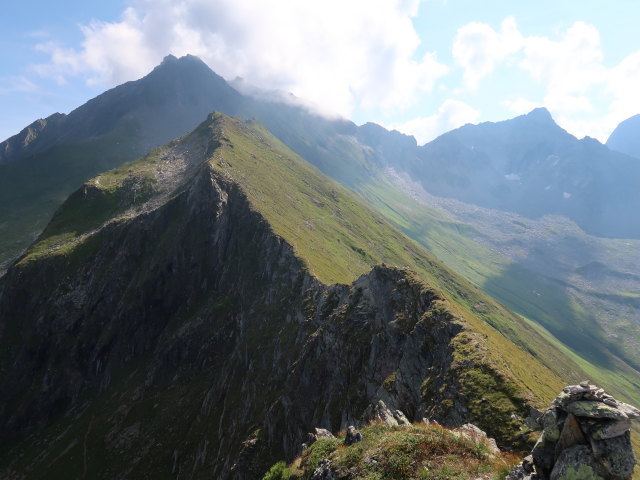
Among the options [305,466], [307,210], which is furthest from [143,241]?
[305,466]

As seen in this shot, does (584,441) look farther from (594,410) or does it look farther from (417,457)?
(417,457)

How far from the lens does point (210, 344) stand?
8738 cm

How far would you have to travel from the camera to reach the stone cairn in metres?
13.6

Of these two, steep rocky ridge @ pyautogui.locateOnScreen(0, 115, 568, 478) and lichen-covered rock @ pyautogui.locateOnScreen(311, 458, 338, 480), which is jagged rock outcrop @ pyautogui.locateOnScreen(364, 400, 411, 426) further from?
lichen-covered rock @ pyautogui.locateOnScreen(311, 458, 338, 480)

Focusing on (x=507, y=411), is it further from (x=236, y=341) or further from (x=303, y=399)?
(x=236, y=341)

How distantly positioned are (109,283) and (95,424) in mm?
39153

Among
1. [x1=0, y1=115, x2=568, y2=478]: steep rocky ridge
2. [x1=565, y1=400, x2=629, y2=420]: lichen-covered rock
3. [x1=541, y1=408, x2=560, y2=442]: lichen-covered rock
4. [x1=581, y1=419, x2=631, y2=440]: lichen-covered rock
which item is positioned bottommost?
[x1=0, y1=115, x2=568, y2=478]: steep rocky ridge

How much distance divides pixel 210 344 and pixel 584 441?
83.8 meters

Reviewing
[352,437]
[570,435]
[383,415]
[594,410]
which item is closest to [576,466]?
[570,435]

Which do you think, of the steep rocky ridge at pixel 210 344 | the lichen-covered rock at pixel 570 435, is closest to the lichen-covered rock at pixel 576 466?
the lichen-covered rock at pixel 570 435

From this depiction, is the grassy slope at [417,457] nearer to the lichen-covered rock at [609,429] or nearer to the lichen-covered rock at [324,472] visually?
the lichen-covered rock at [324,472]

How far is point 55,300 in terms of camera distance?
10425 cm

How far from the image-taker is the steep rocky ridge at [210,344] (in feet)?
127

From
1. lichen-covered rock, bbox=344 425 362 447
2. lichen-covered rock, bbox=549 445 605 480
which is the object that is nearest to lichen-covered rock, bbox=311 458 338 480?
lichen-covered rock, bbox=344 425 362 447
